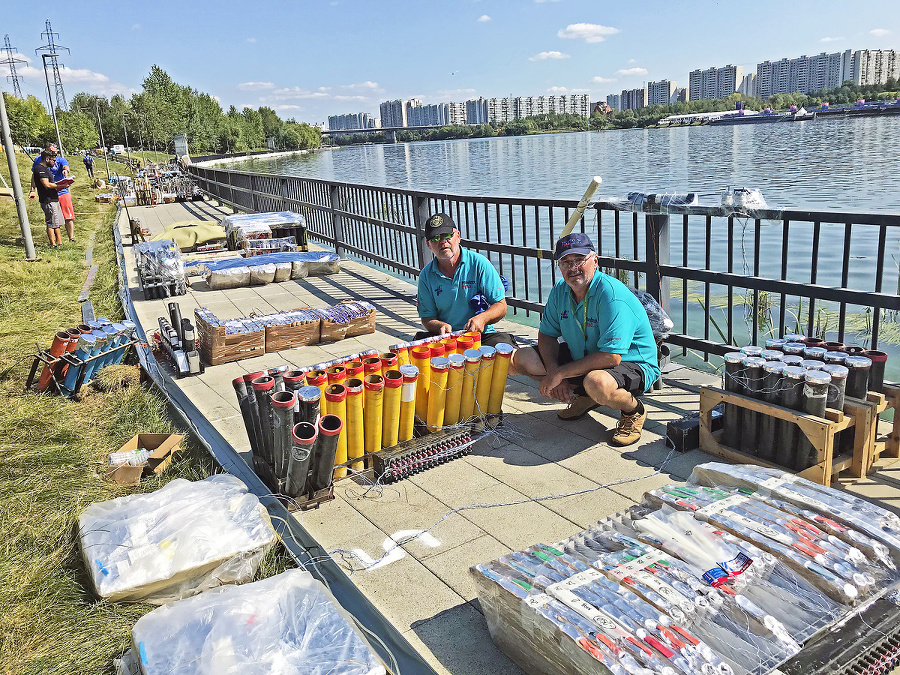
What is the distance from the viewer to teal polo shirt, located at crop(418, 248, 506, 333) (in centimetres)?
514

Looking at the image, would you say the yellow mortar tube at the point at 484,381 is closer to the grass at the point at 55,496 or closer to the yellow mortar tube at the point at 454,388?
the yellow mortar tube at the point at 454,388

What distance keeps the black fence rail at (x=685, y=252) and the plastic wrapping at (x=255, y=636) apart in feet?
10.8

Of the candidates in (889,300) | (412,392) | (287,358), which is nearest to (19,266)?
(287,358)

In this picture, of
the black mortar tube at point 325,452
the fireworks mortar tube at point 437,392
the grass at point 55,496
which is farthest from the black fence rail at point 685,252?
the grass at point 55,496

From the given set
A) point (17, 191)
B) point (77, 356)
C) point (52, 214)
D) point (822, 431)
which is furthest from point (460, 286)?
point (52, 214)

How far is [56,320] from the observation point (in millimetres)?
8016

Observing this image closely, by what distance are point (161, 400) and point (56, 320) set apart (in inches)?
142

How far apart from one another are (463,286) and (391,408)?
56.5 inches

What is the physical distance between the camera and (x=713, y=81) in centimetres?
10912

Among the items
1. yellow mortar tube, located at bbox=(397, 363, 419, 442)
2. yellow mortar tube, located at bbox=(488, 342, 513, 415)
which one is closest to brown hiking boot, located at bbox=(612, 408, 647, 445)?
yellow mortar tube, located at bbox=(488, 342, 513, 415)

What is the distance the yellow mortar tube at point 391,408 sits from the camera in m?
3.98

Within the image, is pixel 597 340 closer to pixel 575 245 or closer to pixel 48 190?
pixel 575 245

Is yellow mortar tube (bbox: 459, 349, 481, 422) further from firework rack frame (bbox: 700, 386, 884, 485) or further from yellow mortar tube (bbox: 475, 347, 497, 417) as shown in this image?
firework rack frame (bbox: 700, 386, 884, 485)

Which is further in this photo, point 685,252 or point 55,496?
point 685,252
